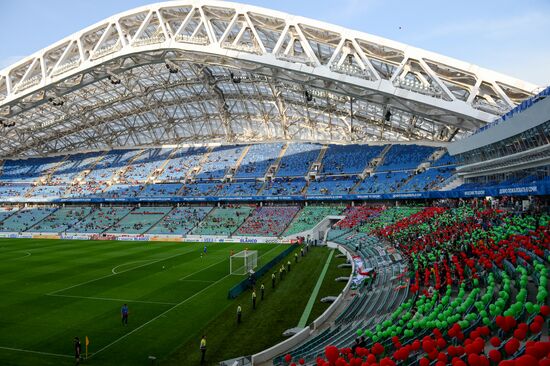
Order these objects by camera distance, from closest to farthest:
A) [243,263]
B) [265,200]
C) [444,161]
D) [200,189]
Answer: [243,263] < [444,161] < [265,200] < [200,189]

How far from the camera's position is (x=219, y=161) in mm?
73938

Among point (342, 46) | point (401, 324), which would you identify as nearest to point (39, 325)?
point (401, 324)

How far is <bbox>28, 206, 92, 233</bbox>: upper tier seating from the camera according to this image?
6214cm

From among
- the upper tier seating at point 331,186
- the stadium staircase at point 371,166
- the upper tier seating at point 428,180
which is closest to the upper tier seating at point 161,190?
the upper tier seating at point 331,186

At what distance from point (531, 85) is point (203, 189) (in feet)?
165

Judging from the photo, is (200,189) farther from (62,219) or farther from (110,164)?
(110,164)

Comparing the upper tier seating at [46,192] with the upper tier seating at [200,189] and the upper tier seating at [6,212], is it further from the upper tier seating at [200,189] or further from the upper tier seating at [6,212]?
the upper tier seating at [200,189]

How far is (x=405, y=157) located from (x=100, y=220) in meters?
48.4

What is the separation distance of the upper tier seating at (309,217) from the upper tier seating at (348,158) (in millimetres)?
8840

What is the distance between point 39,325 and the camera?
18.0 meters

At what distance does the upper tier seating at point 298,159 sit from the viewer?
67.0m

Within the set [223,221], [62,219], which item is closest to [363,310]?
[223,221]

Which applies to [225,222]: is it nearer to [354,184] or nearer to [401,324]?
[354,184]

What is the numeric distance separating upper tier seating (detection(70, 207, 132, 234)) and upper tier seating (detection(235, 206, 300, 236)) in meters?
21.9
